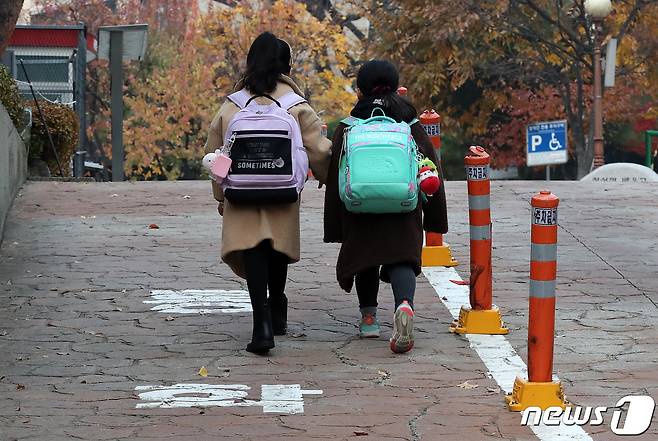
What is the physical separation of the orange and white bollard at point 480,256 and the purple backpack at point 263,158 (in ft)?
3.95

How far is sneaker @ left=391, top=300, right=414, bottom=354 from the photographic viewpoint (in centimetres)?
815

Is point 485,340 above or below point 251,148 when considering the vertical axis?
below

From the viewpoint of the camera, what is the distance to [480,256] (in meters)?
8.94

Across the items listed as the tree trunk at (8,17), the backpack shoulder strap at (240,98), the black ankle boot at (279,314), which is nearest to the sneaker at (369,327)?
the black ankle boot at (279,314)

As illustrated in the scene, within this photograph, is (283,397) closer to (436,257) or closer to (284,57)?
(284,57)

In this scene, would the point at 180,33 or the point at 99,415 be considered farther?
the point at 180,33

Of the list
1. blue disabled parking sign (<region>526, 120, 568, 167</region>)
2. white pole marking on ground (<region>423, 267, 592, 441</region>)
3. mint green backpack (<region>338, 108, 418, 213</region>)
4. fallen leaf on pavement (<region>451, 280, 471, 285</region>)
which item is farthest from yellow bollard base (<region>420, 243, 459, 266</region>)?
blue disabled parking sign (<region>526, 120, 568, 167</region>)

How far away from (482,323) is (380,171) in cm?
136


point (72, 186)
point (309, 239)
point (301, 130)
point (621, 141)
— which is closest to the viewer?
point (301, 130)

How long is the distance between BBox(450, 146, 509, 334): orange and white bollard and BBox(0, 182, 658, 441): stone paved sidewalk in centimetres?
17

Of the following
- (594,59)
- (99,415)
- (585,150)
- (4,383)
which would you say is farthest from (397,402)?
(585,150)

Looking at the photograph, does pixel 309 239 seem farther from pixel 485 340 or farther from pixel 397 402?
pixel 397 402

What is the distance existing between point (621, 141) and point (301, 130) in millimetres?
40907

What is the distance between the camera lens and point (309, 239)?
1285cm
